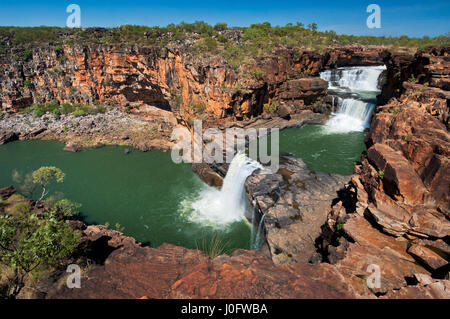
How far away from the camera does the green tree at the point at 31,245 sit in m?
7.22

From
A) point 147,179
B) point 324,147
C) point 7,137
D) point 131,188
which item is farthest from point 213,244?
point 7,137

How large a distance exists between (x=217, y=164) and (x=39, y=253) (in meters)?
15.4

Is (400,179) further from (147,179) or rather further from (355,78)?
(355,78)

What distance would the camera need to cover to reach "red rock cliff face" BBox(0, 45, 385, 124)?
24.4m

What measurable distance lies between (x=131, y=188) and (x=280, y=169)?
12945mm

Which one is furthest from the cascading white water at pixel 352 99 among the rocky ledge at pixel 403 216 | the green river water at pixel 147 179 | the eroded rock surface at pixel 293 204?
the rocky ledge at pixel 403 216

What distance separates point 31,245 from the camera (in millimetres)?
7371

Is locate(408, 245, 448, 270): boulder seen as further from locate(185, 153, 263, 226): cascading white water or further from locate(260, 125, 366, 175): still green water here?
locate(260, 125, 366, 175): still green water

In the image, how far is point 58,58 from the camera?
3403 centimetres

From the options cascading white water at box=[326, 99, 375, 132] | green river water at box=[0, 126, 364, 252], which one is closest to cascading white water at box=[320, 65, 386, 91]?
cascading white water at box=[326, 99, 375, 132]

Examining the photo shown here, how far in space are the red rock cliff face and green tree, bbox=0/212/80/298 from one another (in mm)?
18405

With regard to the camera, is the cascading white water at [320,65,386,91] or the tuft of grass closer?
the tuft of grass

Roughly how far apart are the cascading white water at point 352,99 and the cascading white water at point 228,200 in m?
13.2

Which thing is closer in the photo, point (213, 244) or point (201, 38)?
point (213, 244)
